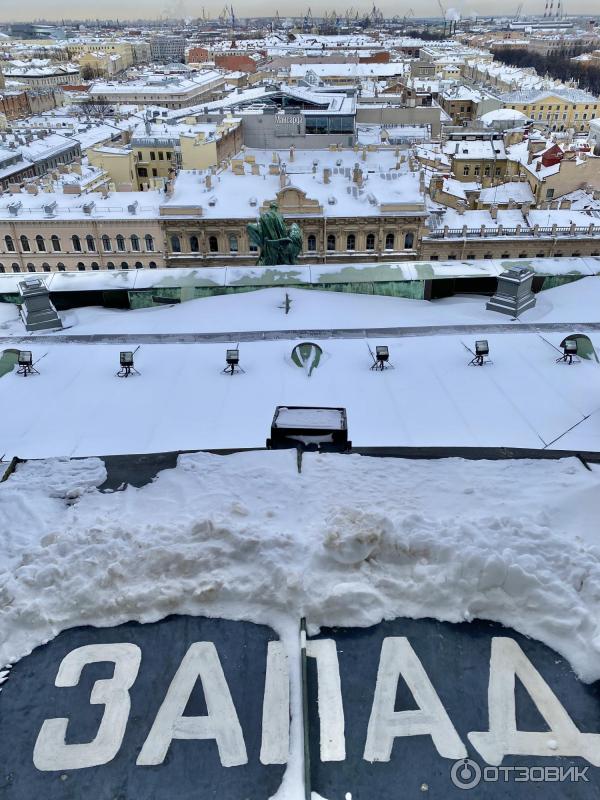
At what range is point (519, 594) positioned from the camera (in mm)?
6637

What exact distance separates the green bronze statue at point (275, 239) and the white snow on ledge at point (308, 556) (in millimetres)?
15399

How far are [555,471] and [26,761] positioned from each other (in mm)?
6846

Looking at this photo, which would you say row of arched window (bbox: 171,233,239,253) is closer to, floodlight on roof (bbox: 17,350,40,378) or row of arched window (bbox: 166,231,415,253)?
row of arched window (bbox: 166,231,415,253)

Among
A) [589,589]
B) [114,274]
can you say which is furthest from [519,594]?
[114,274]

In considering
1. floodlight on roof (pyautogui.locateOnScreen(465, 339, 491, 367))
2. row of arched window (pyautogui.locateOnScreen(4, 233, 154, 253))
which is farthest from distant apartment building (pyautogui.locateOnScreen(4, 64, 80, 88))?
floodlight on roof (pyautogui.locateOnScreen(465, 339, 491, 367))

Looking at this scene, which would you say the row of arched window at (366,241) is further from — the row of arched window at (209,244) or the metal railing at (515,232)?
the row of arched window at (209,244)

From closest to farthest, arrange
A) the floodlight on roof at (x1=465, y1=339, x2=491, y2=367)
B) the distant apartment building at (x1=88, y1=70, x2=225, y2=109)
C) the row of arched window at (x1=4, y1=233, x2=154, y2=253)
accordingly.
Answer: the floodlight on roof at (x1=465, y1=339, x2=491, y2=367) < the row of arched window at (x1=4, y1=233, x2=154, y2=253) < the distant apartment building at (x1=88, y1=70, x2=225, y2=109)

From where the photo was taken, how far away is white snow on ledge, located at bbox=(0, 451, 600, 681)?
6.55 metres

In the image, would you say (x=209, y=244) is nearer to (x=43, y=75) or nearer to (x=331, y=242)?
(x=331, y=242)

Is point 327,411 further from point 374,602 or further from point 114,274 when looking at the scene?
point 114,274

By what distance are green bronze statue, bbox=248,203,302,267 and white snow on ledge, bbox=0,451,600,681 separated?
15.4m

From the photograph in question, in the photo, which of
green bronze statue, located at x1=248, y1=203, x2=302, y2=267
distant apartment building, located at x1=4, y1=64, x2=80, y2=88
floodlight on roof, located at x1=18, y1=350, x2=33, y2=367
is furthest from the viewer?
distant apartment building, located at x1=4, y1=64, x2=80, y2=88

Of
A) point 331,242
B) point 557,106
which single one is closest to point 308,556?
point 331,242

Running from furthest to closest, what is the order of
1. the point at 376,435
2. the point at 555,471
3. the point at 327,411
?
the point at 376,435
the point at 327,411
the point at 555,471
